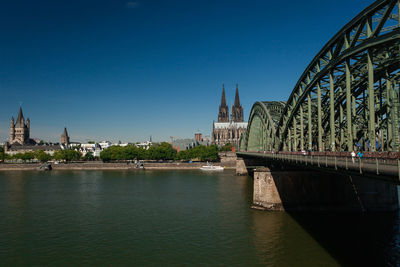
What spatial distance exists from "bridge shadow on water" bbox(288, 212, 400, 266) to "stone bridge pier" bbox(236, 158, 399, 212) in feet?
3.40

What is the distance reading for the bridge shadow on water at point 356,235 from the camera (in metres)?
20.9

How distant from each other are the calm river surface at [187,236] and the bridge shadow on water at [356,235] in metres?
0.06

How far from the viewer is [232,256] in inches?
862

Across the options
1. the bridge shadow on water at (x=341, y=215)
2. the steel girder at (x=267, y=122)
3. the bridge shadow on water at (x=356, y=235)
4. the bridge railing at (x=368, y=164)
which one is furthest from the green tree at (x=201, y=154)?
the bridge railing at (x=368, y=164)

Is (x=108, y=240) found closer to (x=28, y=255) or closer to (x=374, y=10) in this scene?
(x=28, y=255)

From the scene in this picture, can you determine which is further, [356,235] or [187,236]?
[187,236]

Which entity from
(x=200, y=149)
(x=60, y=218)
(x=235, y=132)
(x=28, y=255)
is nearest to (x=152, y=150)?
(x=200, y=149)

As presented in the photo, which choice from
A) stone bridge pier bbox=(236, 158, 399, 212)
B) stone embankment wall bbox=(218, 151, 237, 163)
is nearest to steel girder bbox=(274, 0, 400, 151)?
stone bridge pier bbox=(236, 158, 399, 212)

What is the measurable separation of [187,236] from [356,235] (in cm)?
1297

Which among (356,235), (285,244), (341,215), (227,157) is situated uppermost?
(227,157)

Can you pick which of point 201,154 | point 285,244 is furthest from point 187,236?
point 201,154

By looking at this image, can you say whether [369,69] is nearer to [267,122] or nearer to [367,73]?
[367,73]

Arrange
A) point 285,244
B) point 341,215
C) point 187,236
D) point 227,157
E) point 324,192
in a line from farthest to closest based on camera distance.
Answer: point 227,157 → point 324,192 → point 341,215 → point 187,236 → point 285,244

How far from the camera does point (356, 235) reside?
25625 mm
